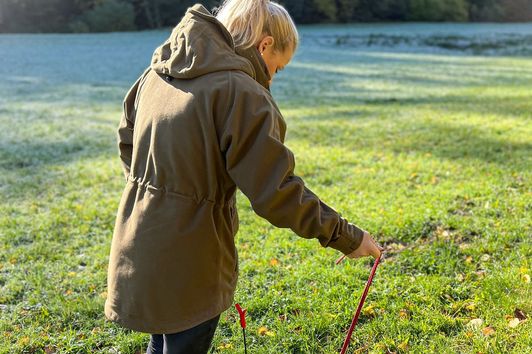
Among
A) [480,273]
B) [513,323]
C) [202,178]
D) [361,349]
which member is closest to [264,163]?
[202,178]

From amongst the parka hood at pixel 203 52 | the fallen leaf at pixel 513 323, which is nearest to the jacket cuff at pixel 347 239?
the parka hood at pixel 203 52

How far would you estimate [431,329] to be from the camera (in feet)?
9.10

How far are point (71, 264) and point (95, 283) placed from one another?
0.39 m

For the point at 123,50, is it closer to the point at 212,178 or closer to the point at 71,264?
the point at 71,264

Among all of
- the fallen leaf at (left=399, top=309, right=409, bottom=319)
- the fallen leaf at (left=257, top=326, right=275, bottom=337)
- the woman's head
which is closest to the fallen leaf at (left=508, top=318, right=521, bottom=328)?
the fallen leaf at (left=399, top=309, right=409, bottom=319)

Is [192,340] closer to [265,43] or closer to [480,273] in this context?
[265,43]

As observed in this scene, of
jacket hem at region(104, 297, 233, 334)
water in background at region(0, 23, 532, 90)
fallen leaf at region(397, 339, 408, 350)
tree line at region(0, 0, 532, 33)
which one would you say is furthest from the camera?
tree line at region(0, 0, 532, 33)

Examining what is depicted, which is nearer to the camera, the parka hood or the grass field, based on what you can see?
the parka hood

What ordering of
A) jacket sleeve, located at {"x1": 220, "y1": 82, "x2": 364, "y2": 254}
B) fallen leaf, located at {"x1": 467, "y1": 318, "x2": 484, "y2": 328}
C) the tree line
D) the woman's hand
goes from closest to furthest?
jacket sleeve, located at {"x1": 220, "y1": 82, "x2": 364, "y2": 254}, the woman's hand, fallen leaf, located at {"x1": 467, "y1": 318, "x2": 484, "y2": 328}, the tree line

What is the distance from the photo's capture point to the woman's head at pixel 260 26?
174 centimetres

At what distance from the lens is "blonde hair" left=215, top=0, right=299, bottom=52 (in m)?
1.74

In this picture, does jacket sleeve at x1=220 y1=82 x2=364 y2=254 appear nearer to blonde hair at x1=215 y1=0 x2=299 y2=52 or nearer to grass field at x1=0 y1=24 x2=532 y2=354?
blonde hair at x1=215 y1=0 x2=299 y2=52

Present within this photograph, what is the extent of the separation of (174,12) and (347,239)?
42.5m

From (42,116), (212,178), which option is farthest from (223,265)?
(42,116)
